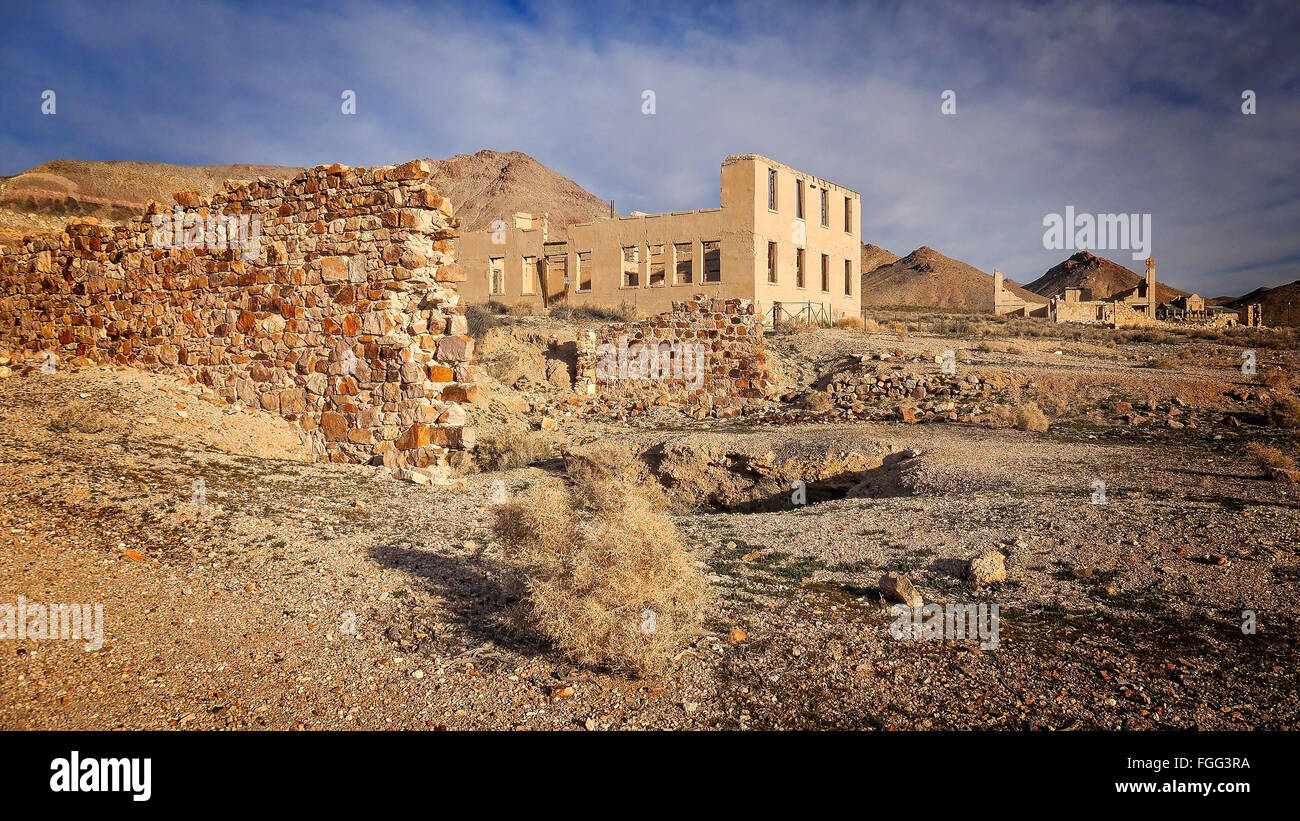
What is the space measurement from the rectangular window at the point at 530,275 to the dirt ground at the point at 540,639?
28175 millimetres

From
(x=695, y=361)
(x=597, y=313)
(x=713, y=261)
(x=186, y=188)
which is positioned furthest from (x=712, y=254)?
(x=186, y=188)

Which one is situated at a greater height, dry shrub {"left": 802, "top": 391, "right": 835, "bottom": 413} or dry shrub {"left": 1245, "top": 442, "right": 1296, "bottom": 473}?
dry shrub {"left": 802, "top": 391, "right": 835, "bottom": 413}

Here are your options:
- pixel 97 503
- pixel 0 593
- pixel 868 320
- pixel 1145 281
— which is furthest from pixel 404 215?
pixel 1145 281

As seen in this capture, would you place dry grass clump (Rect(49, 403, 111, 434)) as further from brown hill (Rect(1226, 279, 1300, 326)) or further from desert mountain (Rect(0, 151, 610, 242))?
brown hill (Rect(1226, 279, 1300, 326))

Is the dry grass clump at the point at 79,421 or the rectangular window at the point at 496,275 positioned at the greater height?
the rectangular window at the point at 496,275

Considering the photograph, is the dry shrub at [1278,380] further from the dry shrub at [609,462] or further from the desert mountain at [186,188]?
the desert mountain at [186,188]

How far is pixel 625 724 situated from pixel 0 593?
356cm

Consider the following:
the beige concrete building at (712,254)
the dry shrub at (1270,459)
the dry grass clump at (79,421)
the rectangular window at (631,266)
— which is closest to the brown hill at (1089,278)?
the beige concrete building at (712,254)

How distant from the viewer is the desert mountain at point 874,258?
8423cm

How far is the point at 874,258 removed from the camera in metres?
86.9

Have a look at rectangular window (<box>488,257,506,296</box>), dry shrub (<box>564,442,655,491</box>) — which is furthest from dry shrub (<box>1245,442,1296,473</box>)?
rectangular window (<box>488,257,506,296</box>)

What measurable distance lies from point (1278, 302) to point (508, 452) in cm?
6914

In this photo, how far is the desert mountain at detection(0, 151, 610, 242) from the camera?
21.4 metres

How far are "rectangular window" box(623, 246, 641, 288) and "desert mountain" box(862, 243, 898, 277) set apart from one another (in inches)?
2129
